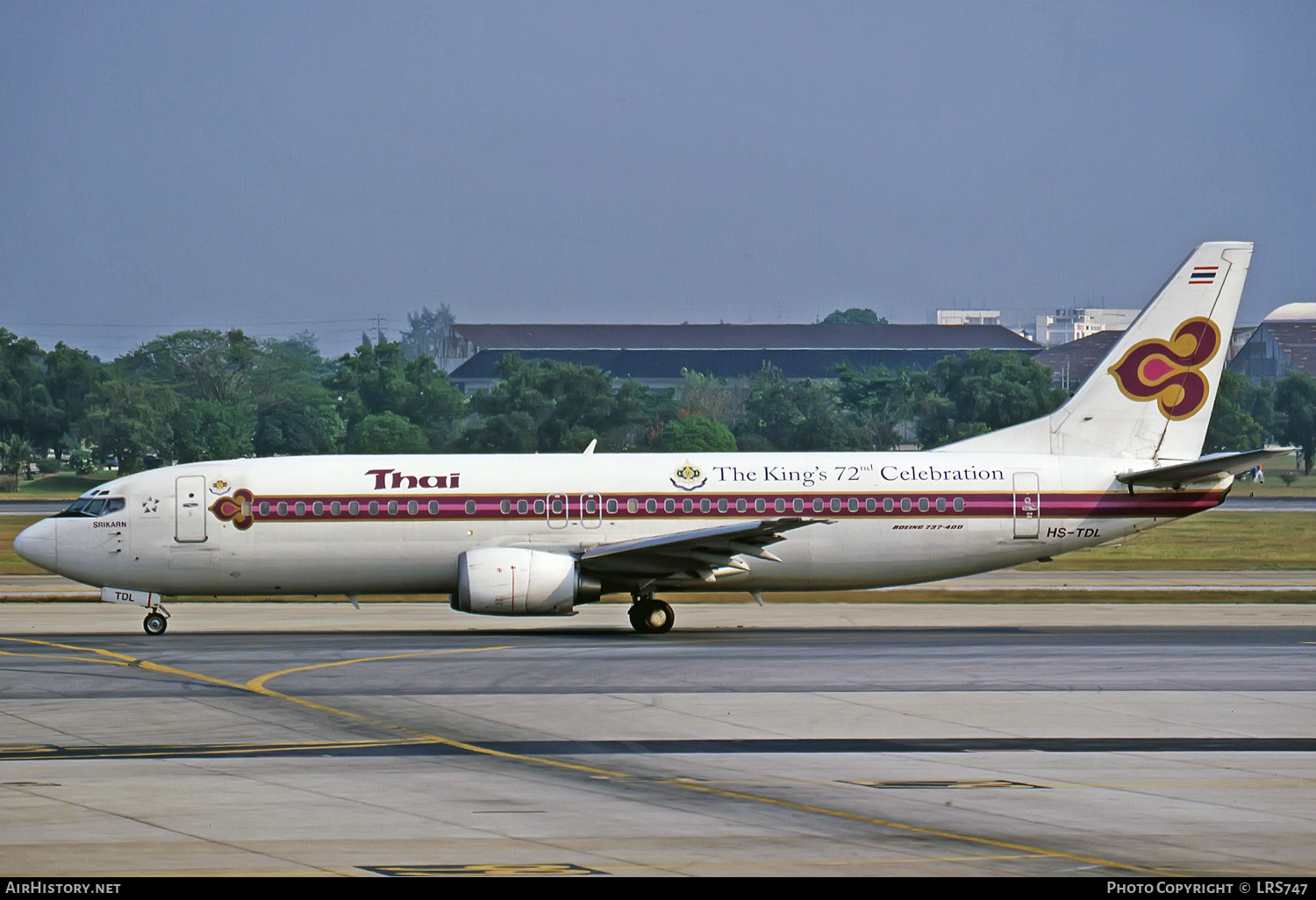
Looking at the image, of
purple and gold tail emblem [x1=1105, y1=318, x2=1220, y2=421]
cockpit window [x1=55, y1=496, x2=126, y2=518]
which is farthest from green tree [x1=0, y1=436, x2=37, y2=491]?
purple and gold tail emblem [x1=1105, y1=318, x2=1220, y2=421]

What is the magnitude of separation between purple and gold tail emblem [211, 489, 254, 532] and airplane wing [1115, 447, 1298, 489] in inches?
712

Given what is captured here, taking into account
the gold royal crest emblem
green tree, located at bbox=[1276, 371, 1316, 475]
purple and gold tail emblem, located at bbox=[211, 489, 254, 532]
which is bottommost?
purple and gold tail emblem, located at bbox=[211, 489, 254, 532]

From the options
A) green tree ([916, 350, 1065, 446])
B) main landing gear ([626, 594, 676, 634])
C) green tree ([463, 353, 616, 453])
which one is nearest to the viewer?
main landing gear ([626, 594, 676, 634])

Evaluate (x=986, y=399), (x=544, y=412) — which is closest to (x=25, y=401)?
(x=544, y=412)

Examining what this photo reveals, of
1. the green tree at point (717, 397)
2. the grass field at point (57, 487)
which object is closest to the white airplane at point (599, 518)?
the grass field at point (57, 487)

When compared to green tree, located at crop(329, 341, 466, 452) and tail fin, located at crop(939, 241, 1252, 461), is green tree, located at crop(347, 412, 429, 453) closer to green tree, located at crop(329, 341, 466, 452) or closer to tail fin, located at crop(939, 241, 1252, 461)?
green tree, located at crop(329, 341, 466, 452)

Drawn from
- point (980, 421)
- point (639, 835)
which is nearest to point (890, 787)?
point (639, 835)

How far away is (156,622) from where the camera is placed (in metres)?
32.6

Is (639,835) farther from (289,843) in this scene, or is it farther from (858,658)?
(858,658)

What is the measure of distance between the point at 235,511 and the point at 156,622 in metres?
2.73

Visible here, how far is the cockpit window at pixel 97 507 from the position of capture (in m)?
33.1

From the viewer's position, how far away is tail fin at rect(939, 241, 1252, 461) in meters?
34.8

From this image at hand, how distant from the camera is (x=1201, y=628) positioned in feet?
106

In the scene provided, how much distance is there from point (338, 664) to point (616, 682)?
5.22 meters
